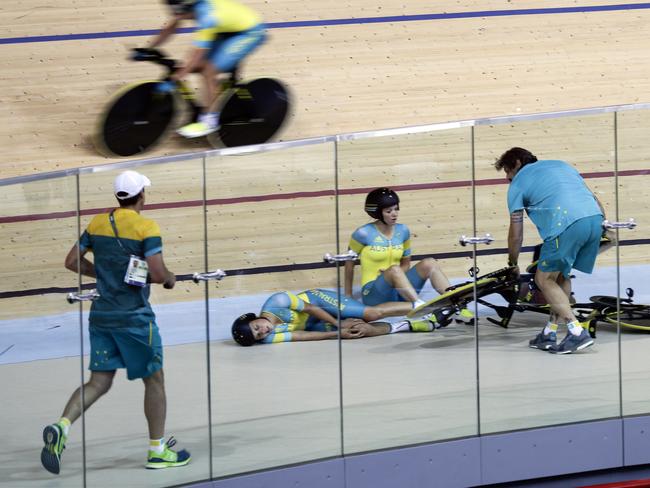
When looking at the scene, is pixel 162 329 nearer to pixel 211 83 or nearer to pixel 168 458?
pixel 168 458

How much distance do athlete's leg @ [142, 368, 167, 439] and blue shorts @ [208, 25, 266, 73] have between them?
163 inches

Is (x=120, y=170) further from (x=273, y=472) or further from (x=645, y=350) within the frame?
(x=645, y=350)

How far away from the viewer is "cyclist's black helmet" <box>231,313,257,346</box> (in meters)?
4.38

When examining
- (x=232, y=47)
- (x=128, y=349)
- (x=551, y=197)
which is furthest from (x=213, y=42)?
(x=128, y=349)

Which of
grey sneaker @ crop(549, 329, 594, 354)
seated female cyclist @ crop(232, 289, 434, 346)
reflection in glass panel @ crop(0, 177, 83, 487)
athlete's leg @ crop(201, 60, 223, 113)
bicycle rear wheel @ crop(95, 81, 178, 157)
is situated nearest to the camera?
reflection in glass panel @ crop(0, 177, 83, 487)

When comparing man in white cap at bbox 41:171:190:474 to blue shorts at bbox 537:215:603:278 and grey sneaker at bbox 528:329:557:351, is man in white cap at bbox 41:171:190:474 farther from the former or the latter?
blue shorts at bbox 537:215:603:278

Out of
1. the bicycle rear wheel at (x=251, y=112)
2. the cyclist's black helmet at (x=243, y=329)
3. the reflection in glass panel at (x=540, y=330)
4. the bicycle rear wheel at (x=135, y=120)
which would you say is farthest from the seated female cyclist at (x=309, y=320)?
the bicycle rear wheel at (x=135, y=120)

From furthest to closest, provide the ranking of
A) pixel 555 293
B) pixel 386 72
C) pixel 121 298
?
pixel 386 72 < pixel 555 293 < pixel 121 298

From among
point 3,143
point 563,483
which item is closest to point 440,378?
point 563,483

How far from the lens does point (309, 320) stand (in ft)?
15.0

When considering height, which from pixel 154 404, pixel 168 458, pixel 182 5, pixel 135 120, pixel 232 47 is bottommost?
pixel 168 458

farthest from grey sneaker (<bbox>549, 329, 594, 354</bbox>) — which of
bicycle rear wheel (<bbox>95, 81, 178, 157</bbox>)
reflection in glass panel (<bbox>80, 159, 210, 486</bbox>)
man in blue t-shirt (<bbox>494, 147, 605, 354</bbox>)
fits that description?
bicycle rear wheel (<bbox>95, 81, 178, 157</bbox>)

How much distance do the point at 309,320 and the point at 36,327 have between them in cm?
103

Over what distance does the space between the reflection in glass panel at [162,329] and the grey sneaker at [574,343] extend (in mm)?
1622
